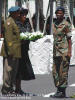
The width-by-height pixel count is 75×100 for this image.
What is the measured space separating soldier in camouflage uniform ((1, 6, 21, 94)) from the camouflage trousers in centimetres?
74

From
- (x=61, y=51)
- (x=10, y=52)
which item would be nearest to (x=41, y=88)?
(x=61, y=51)

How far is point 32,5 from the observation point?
101ft

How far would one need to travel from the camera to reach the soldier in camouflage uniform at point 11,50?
11.8m

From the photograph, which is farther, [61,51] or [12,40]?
[61,51]

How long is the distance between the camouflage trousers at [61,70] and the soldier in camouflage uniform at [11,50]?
0.74 metres

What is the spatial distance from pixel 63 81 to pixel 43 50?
5347 mm

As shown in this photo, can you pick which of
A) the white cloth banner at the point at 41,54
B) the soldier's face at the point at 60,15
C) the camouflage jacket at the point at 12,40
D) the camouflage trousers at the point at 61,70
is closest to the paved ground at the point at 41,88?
the camouflage trousers at the point at 61,70

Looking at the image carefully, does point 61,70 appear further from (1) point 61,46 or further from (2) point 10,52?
(2) point 10,52

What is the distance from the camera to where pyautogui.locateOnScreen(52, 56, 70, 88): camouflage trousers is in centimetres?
1195

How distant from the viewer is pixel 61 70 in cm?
1198

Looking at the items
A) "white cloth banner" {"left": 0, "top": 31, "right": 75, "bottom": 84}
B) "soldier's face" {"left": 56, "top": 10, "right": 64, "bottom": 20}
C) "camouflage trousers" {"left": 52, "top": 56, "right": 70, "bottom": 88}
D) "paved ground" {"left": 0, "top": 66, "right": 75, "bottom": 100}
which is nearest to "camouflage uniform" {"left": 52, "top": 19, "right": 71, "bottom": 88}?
"camouflage trousers" {"left": 52, "top": 56, "right": 70, "bottom": 88}

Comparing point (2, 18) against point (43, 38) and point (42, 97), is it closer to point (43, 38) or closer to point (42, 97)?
point (43, 38)

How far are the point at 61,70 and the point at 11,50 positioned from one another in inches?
40.1

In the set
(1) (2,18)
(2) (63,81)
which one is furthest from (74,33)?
(2) (63,81)
